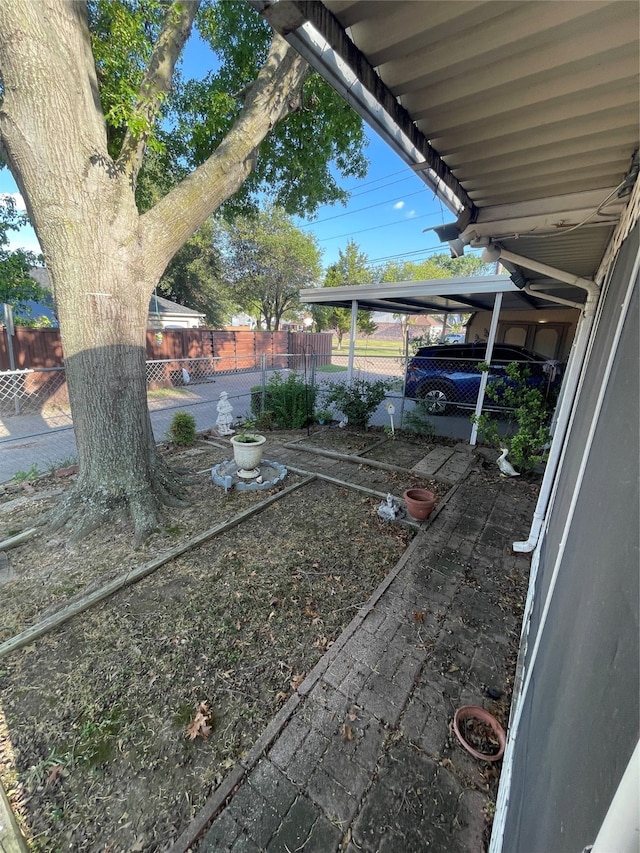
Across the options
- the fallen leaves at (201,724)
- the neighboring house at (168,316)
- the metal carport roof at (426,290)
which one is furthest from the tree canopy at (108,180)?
the neighboring house at (168,316)

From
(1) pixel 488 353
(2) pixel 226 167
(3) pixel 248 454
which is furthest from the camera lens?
(1) pixel 488 353

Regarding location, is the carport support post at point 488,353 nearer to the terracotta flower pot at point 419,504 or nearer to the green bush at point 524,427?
the green bush at point 524,427

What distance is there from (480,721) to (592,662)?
161cm

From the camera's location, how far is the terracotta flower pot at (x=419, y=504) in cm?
351

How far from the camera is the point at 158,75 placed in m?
3.28

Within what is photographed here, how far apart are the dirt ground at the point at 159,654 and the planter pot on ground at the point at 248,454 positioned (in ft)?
2.13

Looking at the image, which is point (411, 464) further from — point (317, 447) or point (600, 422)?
point (600, 422)

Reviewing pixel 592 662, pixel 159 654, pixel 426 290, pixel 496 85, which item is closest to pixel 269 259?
pixel 426 290

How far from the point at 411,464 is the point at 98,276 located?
4576 mm

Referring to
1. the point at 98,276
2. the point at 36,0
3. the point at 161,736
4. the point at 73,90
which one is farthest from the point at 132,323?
the point at 161,736

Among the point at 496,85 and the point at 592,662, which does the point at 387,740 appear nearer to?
the point at 592,662

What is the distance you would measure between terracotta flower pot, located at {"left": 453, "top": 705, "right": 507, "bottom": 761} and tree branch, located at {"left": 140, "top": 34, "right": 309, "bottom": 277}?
427 cm

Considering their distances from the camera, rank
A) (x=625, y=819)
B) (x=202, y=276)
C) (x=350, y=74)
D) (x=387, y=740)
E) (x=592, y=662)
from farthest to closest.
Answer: (x=202, y=276), (x=387, y=740), (x=350, y=74), (x=592, y=662), (x=625, y=819)

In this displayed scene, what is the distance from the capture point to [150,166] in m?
5.66
